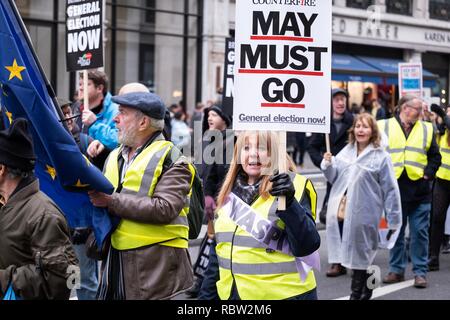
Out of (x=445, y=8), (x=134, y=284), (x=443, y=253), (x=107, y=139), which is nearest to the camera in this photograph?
(x=134, y=284)

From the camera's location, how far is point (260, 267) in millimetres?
4125

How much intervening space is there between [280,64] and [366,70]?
27.5m

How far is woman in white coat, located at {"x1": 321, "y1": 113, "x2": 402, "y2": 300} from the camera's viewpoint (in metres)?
→ 7.25

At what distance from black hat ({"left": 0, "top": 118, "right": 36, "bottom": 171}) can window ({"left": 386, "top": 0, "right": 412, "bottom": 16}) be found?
3005 centimetres

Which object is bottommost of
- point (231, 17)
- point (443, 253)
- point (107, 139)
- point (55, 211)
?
point (443, 253)

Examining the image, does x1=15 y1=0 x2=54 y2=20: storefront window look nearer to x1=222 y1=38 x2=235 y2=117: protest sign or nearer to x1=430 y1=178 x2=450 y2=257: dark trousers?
x1=222 y1=38 x2=235 y2=117: protest sign

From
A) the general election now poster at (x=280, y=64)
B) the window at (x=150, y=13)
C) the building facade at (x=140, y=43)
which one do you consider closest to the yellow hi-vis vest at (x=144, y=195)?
the general election now poster at (x=280, y=64)

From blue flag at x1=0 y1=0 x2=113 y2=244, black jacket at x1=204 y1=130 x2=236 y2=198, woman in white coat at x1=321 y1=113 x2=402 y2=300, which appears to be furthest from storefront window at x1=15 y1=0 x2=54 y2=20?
blue flag at x1=0 y1=0 x2=113 y2=244

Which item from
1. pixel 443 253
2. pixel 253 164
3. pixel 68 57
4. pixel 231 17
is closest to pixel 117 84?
pixel 231 17

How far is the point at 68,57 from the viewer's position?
24.0ft

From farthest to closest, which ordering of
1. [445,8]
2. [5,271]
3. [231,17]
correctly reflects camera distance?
[445,8] → [231,17] → [5,271]

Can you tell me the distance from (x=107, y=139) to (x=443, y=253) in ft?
18.6

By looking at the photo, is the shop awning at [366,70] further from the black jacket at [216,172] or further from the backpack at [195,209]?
the backpack at [195,209]
